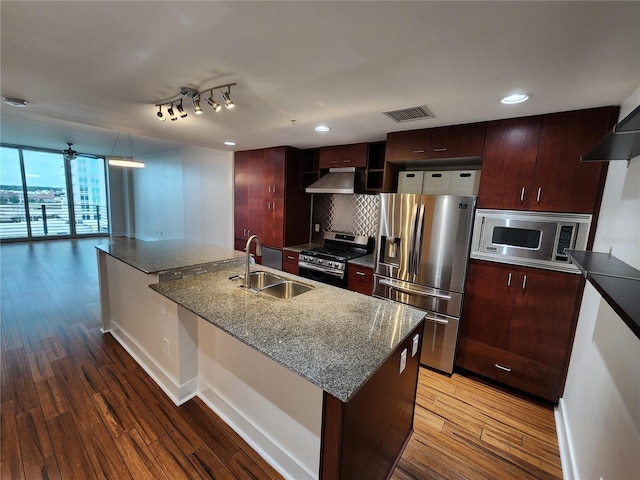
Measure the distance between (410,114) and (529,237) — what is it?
1.44 metres

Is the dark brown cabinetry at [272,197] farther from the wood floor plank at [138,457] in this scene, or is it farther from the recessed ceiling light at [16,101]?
the wood floor plank at [138,457]

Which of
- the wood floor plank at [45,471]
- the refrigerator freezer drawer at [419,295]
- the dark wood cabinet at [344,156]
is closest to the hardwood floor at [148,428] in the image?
the wood floor plank at [45,471]

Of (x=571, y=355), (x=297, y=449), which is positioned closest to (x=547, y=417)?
(x=571, y=355)

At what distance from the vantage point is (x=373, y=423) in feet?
4.36

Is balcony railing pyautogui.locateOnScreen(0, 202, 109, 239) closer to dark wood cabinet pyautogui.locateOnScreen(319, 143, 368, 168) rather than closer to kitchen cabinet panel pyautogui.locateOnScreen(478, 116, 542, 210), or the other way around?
dark wood cabinet pyautogui.locateOnScreen(319, 143, 368, 168)

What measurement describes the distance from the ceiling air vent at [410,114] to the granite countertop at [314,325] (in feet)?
5.09

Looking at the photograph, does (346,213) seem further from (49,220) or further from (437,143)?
(49,220)

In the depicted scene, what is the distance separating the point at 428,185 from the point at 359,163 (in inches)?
39.9

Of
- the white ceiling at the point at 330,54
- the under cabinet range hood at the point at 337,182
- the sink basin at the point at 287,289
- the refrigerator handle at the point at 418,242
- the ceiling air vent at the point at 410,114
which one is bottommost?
the sink basin at the point at 287,289

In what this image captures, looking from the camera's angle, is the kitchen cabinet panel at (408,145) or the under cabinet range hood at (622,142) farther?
the kitchen cabinet panel at (408,145)

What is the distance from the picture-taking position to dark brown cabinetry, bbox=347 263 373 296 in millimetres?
3113

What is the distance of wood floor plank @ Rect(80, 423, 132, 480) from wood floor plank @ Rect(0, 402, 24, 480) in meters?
0.29

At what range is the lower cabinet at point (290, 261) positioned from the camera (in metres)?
3.91

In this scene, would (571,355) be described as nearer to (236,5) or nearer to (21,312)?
(236,5)
